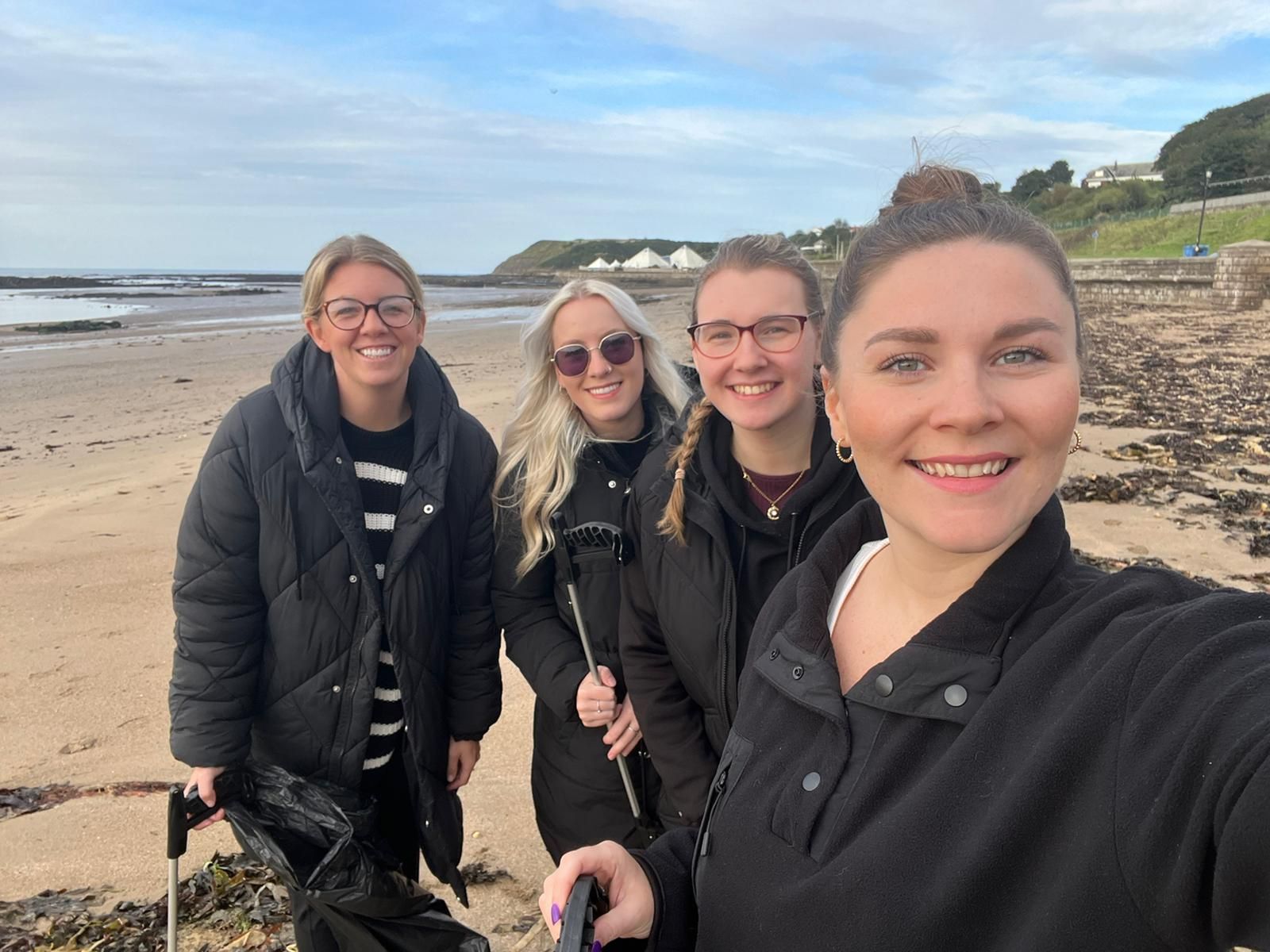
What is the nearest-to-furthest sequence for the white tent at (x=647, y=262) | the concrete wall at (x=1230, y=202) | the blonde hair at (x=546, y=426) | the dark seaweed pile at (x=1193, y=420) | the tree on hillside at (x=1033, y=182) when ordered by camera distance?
the blonde hair at (x=546, y=426) → the dark seaweed pile at (x=1193, y=420) → the concrete wall at (x=1230, y=202) → the tree on hillside at (x=1033, y=182) → the white tent at (x=647, y=262)

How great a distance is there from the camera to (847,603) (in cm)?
158

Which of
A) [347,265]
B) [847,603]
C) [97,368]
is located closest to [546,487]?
[347,265]

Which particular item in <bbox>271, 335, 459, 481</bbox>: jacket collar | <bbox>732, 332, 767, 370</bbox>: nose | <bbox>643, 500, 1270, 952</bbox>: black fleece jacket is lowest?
<bbox>643, 500, 1270, 952</bbox>: black fleece jacket

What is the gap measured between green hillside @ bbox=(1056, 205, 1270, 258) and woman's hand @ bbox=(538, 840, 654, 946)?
3593 cm

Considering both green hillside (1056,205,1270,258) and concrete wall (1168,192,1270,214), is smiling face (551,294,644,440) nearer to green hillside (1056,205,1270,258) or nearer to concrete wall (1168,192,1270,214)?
green hillside (1056,205,1270,258)

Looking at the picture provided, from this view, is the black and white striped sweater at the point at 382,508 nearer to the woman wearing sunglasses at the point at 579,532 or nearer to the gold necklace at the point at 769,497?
the woman wearing sunglasses at the point at 579,532

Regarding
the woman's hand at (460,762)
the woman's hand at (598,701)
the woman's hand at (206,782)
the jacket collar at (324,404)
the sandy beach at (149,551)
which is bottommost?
the sandy beach at (149,551)

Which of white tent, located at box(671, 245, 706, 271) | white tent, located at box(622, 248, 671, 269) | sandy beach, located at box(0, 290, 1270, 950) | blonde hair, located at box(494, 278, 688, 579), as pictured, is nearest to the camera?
blonde hair, located at box(494, 278, 688, 579)

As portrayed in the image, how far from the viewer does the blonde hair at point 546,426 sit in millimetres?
2818

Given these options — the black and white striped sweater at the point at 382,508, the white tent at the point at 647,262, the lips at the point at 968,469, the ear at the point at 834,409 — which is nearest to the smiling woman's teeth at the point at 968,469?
the lips at the point at 968,469

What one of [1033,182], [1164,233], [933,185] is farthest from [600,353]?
[1033,182]

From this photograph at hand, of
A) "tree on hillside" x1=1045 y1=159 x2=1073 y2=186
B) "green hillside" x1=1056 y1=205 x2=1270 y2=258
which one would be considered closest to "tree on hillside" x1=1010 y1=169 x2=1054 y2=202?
"tree on hillside" x1=1045 y1=159 x2=1073 y2=186

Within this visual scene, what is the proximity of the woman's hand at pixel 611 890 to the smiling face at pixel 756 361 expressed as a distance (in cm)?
121

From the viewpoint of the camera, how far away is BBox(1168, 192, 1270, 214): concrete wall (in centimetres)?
3803
